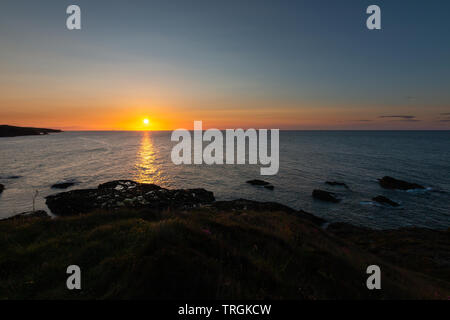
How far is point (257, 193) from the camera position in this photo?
132 feet

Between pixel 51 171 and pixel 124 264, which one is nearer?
pixel 124 264

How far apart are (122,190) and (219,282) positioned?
3751 cm

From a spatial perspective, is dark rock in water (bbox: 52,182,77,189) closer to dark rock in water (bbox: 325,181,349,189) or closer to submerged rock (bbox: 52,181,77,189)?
submerged rock (bbox: 52,181,77,189)

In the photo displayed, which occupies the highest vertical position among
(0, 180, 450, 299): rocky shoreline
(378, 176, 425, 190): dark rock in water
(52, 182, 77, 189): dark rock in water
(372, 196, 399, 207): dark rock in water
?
(0, 180, 450, 299): rocky shoreline

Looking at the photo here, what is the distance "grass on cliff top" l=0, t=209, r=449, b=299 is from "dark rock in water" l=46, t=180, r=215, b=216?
69.8 ft

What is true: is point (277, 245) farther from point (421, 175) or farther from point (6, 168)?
point (6, 168)

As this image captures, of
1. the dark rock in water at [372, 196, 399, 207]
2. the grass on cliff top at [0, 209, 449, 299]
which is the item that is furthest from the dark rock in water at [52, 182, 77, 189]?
the dark rock in water at [372, 196, 399, 207]

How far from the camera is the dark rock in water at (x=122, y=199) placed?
29344 mm

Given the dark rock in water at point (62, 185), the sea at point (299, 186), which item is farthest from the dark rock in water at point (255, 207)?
Answer: the dark rock in water at point (62, 185)

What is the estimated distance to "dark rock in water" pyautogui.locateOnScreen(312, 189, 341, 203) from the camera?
36400mm

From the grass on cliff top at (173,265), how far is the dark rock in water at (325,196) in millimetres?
30831

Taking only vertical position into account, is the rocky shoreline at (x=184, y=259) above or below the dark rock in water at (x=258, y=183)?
above

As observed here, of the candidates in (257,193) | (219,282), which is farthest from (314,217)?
(219,282)

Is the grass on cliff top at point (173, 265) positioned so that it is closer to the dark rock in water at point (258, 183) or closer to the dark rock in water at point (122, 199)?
the dark rock in water at point (122, 199)
